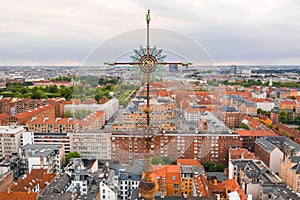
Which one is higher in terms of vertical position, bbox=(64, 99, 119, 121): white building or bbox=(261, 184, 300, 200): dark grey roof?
bbox=(64, 99, 119, 121): white building

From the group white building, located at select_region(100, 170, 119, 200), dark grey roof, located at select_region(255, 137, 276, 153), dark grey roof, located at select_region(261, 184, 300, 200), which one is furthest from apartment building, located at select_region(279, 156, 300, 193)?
white building, located at select_region(100, 170, 119, 200)

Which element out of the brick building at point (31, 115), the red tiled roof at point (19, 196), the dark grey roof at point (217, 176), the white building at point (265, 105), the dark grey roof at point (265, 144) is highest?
the brick building at point (31, 115)

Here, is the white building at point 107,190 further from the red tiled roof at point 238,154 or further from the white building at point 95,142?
the red tiled roof at point 238,154

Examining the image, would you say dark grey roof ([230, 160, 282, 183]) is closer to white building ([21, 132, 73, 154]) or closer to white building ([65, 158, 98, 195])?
white building ([65, 158, 98, 195])

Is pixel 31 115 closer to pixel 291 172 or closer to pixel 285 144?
pixel 285 144

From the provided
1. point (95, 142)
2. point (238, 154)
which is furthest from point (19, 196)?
point (238, 154)

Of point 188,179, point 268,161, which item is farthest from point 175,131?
point 268,161

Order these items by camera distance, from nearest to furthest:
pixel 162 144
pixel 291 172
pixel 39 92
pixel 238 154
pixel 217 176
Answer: pixel 162 144
pixel 291 172
pixel 217 176
pixel 238 154
pixel 39 92

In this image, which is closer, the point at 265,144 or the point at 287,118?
the point at 265,144

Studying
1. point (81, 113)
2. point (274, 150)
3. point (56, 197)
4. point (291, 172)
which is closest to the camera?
point (81, 113)

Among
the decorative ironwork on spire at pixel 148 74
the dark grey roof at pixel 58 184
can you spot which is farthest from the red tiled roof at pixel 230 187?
the decorative ironwork on spire at pixel 148 74

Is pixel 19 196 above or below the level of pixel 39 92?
below

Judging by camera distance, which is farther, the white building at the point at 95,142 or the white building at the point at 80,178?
the white building at the point at 80,178
